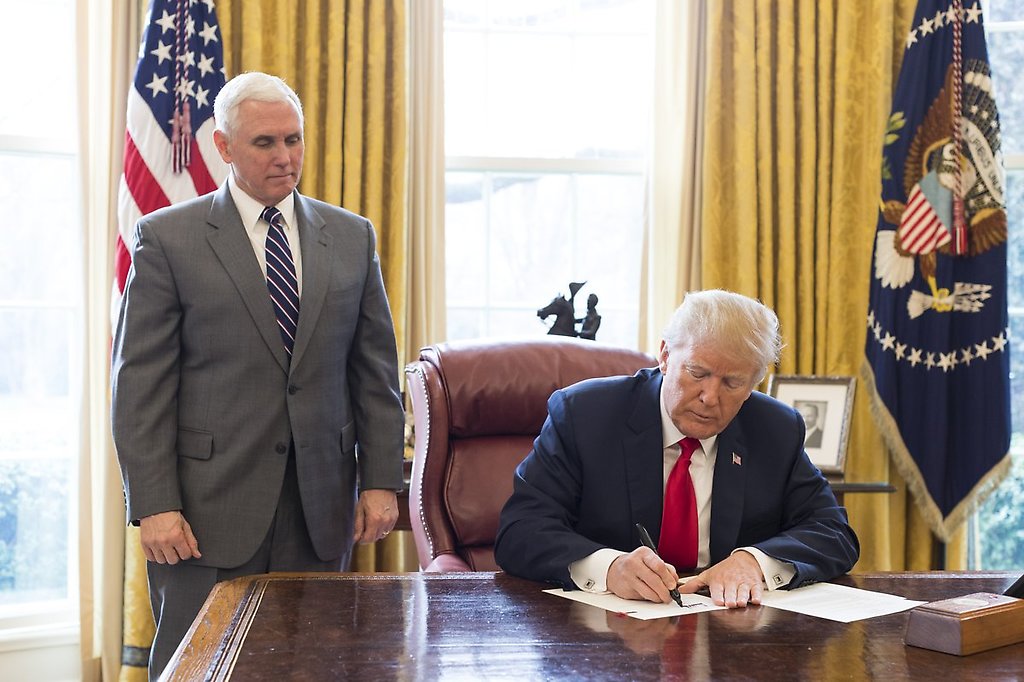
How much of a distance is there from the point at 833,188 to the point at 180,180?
85.3 inches

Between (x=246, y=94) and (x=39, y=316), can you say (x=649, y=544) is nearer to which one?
(x=246, y=94)

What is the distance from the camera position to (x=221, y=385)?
2264 millimetres

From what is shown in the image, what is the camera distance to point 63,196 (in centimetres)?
376

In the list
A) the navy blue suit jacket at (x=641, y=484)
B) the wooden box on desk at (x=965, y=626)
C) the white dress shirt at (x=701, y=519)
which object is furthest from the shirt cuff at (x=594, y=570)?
the wooden box on desk at (x=965, y=626)

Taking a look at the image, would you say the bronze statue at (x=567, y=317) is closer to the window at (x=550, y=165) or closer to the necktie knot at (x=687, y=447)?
the window at (x=550, y=165)

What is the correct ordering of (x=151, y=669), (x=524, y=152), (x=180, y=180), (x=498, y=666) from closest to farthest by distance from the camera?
1. (x=498, y=666)
2. (x=151, y=669)
3. (x=180, y=180)
4. (x=524, y=152)

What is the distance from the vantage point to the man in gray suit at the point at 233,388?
86.9 inches

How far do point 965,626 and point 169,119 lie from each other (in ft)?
8.94

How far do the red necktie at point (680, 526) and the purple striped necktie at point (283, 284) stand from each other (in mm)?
828

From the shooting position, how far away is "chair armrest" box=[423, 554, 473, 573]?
95.4 inches

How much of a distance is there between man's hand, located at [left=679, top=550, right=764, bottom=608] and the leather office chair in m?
0.78

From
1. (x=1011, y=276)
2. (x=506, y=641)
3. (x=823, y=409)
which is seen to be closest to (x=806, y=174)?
(x=823, y=409)

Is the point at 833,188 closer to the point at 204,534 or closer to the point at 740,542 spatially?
the point at 740,542

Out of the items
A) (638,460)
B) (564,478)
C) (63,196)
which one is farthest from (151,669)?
(63,196)
